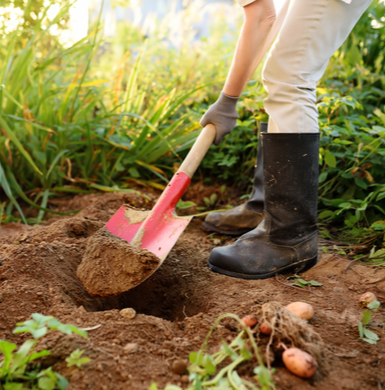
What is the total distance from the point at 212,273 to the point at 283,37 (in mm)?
1001

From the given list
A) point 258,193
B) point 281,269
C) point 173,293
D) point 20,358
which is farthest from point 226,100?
point 20,358

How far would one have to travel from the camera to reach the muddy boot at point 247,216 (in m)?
1.96

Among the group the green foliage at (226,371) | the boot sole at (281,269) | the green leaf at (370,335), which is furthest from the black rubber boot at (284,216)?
the green foliage at (226,371)

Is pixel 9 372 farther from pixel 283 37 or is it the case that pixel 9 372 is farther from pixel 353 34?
pixel 353 34

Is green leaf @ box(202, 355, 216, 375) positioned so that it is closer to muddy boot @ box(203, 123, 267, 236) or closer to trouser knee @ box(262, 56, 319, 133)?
trouser knee @ box(262, 56, 319, 133)

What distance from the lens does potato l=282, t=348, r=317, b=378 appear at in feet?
2.70

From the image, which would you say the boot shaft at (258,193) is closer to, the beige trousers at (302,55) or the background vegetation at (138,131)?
the background vegetation at (138,131)

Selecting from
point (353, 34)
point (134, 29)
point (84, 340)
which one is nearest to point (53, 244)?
point (84, 340)

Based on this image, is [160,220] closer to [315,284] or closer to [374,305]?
[315,284]

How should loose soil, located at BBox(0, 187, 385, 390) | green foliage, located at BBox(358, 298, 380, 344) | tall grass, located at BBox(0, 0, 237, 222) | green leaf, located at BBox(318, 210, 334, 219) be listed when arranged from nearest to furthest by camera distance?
loose soil, located at BBox(0, 187, 385, 390) → green foliage, located at BBox(358, 298, 380, 344) → green leaf, located at BBox(318, 210, 334, 219) → tall grass, located at BBox(0, 0, 237, 222)

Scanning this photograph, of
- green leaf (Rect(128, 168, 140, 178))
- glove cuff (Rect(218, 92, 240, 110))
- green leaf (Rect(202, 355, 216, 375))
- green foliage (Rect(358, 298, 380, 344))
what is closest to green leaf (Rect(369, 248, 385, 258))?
green foliage (Rect(358, 298, 380, 344))

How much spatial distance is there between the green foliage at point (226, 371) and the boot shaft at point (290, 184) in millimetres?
659

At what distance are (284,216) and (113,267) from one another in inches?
28.9

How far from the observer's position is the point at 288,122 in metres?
1.40
